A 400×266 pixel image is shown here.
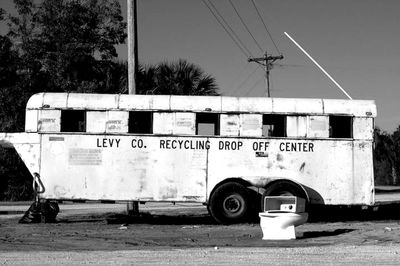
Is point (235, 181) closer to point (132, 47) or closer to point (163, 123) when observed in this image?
point (163, 123)

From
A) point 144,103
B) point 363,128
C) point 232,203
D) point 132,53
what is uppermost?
point 132,53

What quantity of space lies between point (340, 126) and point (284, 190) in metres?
2.32

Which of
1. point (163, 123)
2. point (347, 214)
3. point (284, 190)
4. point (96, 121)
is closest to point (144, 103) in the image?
point (163, 123)

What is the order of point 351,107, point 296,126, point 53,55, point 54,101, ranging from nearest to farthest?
point 54,101
point 296,126
point 351,107
point 53,55

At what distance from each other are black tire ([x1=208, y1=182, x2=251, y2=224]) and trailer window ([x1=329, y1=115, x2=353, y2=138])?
2746 mm

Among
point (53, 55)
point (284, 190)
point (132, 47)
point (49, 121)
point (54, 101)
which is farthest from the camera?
point (53, 55)

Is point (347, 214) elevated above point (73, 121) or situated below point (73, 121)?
below

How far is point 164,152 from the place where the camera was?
1692 cm

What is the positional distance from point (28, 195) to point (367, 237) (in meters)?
19.2

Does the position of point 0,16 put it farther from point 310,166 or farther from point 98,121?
point 310,166

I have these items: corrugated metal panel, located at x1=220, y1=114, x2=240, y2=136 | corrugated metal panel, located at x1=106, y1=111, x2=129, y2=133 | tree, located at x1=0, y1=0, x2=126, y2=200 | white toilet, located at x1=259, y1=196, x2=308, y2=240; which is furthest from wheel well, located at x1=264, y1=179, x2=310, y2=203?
tree, located at x1=0, y1=0, x2=126, y2=200

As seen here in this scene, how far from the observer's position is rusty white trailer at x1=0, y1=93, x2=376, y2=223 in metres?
16.8

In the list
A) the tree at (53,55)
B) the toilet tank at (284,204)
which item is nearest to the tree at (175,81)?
the tree at (53,55)

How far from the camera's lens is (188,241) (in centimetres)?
1373
